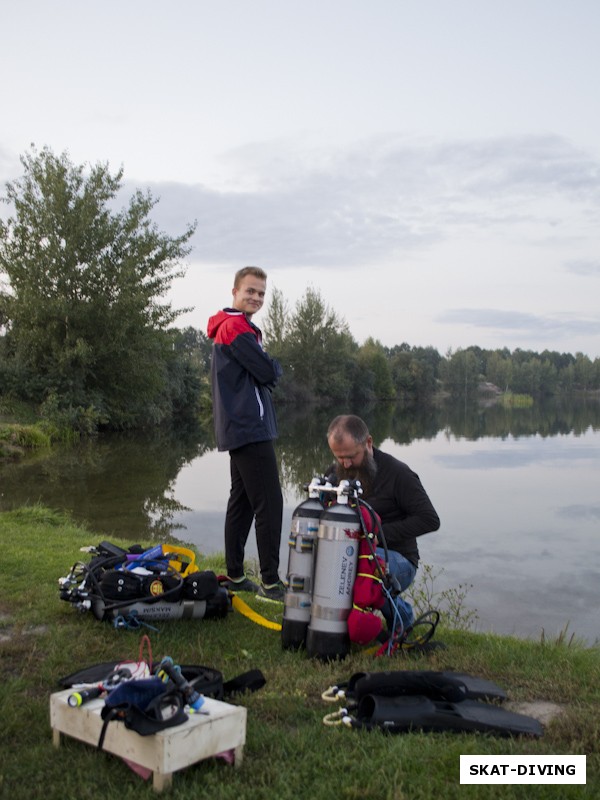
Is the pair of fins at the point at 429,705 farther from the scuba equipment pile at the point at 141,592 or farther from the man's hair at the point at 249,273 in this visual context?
the man's hair at the point at 249,273

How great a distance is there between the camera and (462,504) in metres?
14.0

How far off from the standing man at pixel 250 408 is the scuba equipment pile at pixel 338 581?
46.2 inches

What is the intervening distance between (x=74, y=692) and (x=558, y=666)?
278 cm

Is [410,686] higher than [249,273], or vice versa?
[249,273]

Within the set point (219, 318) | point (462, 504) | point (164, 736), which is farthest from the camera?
point (462, 504)

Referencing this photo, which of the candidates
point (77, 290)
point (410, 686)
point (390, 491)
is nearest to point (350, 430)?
point (390, 491)

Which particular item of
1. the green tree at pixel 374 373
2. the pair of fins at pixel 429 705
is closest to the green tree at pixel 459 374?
the green tree at pixel 374 373

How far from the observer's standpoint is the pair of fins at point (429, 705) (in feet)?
10.8

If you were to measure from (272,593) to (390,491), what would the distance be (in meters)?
1.39

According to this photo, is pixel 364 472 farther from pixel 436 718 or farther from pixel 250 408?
pixel 436 718

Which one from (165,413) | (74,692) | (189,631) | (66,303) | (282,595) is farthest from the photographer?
(165,413)

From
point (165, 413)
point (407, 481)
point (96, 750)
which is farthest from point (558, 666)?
point (165, 413)

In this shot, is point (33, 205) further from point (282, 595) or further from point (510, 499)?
point (282, 595)

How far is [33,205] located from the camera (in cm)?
2869
